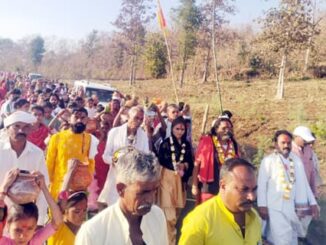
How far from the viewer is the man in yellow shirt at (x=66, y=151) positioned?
538 centimetres

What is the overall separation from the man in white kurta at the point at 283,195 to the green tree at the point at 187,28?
23547 millimetres

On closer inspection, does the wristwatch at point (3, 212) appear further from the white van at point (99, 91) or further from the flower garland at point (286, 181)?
the white van at point (99, 91)

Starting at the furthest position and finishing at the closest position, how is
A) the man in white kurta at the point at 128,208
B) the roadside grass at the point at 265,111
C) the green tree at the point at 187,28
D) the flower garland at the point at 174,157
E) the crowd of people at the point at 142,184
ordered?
1. the green tree at the point at 187,28
2. the roadside grass at the point at 265,111
3. the flower garland at the point at 174,157
4. the crowd of people at the point at 142,184
5. the man in white kurta at the point at 128,208

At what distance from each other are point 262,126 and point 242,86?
30.1ft

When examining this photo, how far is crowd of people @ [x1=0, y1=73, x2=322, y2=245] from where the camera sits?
249 centimetres

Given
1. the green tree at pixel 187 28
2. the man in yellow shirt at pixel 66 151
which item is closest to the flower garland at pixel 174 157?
the man in yellow shirt at pixel 66 151

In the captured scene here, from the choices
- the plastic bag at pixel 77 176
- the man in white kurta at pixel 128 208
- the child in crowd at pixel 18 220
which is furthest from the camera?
the plastic bag at pixel 77 176

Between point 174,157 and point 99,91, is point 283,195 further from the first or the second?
point 99,91

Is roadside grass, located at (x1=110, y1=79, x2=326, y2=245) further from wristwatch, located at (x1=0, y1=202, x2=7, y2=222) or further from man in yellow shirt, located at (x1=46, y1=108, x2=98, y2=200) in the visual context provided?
wristwatch, located at (x1=0, y1=202, x2=7, y2=222)

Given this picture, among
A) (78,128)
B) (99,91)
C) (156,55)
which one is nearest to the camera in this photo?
(78,128)

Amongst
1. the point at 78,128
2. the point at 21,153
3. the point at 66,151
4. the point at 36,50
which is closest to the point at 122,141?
the point at 78,128

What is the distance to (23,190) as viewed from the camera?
3156mm

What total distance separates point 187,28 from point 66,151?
25.2 m

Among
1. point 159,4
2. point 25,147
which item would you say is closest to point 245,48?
point 159,4
